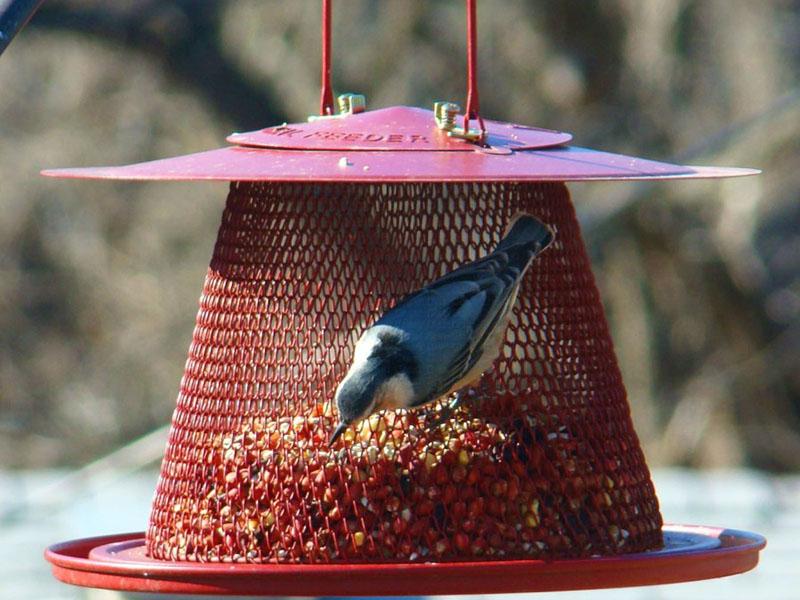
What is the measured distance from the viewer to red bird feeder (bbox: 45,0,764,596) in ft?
13.6

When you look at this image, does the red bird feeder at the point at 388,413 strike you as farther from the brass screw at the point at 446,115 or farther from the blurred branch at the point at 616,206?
the blurred branch at the point at 616,206

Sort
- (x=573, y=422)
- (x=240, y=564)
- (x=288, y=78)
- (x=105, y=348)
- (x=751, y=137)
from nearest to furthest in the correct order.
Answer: (x=240, y=564) → (x=573, y=422) → (x=751, y=137) → (x=288, y=78) → (x=105, y=348)

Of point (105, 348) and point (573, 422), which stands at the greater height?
point (105, 348)

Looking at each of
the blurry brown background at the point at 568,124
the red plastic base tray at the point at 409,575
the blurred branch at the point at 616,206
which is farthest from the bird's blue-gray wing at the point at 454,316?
the blurry brown background at the point at 568,124

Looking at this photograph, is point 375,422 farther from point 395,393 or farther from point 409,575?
point 409,575

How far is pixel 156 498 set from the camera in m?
4.71

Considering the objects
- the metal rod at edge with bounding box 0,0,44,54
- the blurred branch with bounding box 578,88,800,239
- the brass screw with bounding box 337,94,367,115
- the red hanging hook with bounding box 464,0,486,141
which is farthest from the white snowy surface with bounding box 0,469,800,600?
the metal rod at edge with bounding box 0,0,44,54

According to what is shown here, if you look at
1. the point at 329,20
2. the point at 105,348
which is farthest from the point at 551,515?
the point at 105,348

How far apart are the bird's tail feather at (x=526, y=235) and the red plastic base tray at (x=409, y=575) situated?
0.94 meters

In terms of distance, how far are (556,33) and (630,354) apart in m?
3.20

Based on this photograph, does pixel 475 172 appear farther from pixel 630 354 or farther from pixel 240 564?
pixel 630 354

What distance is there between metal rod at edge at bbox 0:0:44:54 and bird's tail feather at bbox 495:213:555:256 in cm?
150

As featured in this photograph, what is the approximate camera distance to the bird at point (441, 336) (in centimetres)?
416

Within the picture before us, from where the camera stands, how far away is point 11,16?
12.1ft
